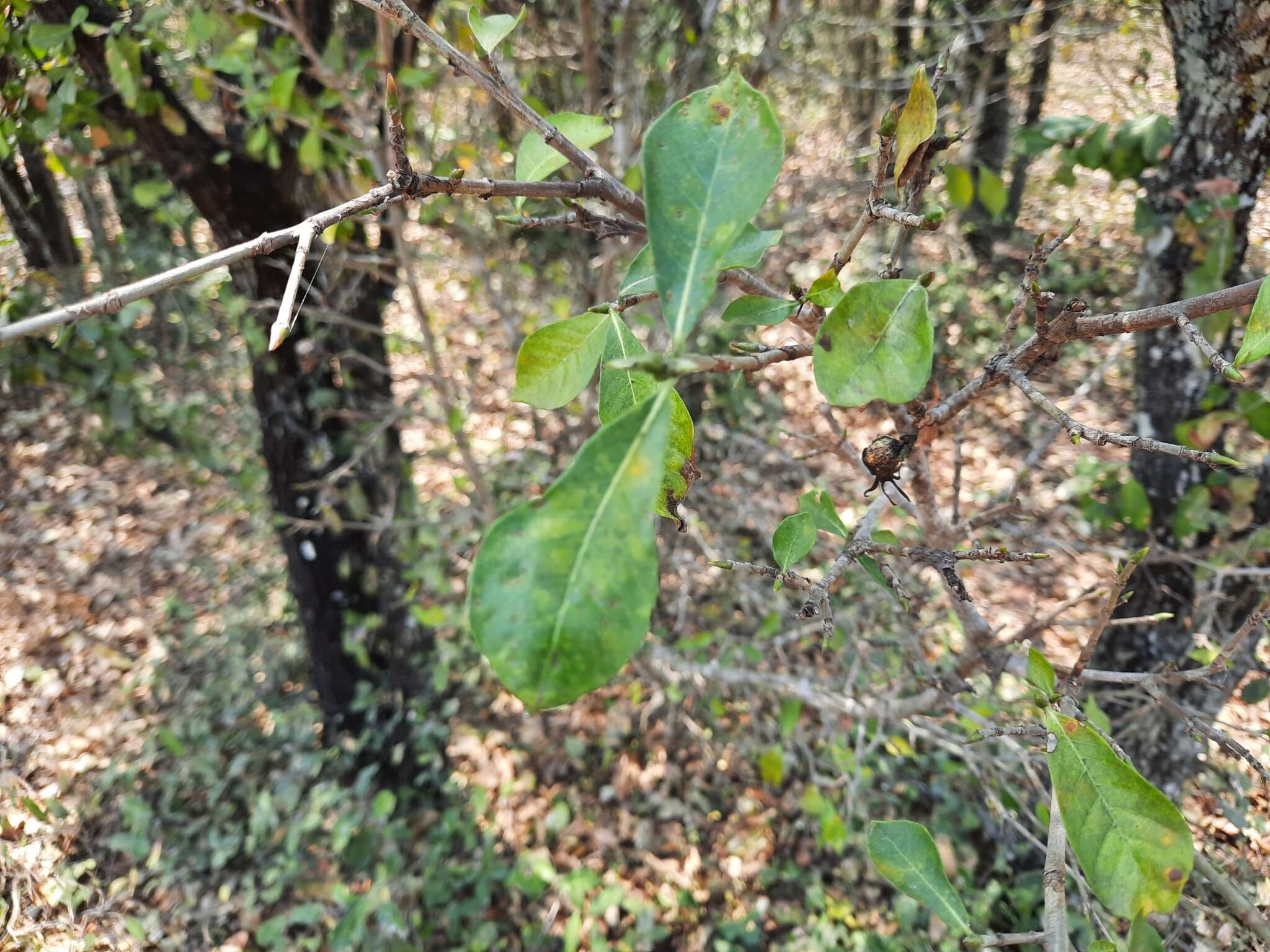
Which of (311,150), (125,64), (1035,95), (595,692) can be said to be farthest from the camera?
(1035,95)

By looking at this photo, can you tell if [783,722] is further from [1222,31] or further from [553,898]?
[1222,31]

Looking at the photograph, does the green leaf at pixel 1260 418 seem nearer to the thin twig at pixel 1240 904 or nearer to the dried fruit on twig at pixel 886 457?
the thin twig at pixel 1240 904

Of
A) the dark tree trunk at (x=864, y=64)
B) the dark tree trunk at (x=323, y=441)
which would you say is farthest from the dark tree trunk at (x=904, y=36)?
the dark tree trunk at (x=323, y=441)

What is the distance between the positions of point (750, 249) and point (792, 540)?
28cm

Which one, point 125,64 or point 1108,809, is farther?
point 125,64

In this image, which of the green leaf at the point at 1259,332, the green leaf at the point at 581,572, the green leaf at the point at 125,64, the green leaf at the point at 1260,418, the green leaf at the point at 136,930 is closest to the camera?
the green leaf at the point at 581,572

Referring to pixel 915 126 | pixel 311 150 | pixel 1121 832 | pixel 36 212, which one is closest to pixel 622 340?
pixel 915 126

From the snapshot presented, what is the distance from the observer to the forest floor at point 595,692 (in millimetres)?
2143

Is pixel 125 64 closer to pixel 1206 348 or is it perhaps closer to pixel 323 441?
pixel 323 441

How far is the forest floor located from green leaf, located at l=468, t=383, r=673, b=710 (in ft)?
2.50

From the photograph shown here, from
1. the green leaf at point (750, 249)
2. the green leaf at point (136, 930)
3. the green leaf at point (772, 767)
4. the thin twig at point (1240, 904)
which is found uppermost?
the green leaf at point (750, 249)

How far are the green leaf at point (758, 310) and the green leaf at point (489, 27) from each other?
32 centimetres

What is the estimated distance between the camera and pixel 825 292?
0.57m

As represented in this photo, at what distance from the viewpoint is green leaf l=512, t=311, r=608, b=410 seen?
561 mm
